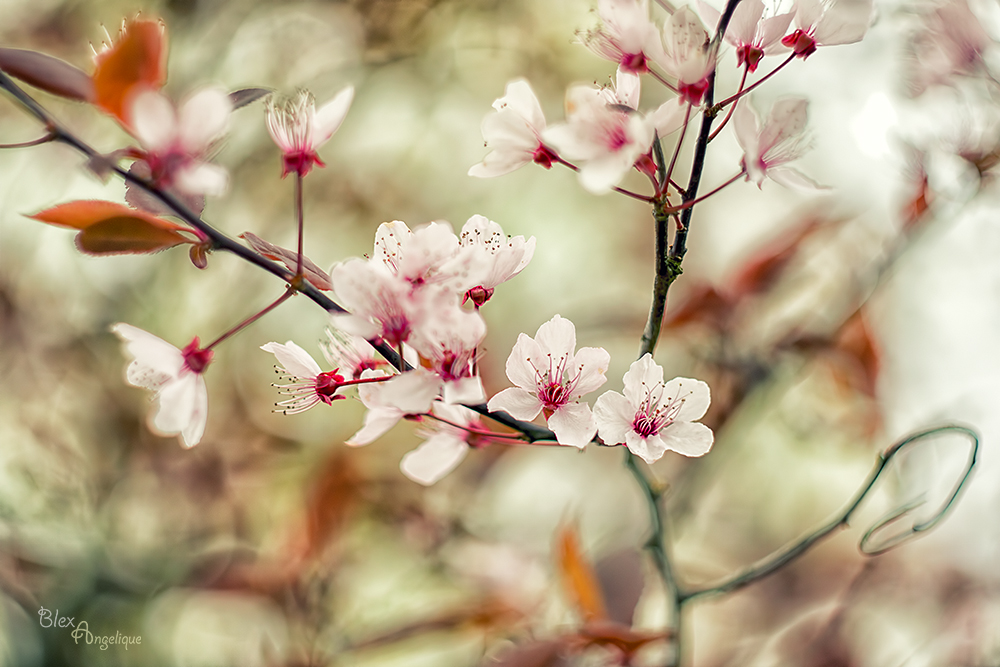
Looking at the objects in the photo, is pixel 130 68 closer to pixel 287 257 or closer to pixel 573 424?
pixel 287 257

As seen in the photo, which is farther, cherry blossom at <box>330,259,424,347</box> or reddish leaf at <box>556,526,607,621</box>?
reddish leaf at <box>556,526,607,621</box>

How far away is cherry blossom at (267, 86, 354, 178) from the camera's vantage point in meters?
0.33

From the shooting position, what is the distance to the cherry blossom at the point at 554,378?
0.32 meters

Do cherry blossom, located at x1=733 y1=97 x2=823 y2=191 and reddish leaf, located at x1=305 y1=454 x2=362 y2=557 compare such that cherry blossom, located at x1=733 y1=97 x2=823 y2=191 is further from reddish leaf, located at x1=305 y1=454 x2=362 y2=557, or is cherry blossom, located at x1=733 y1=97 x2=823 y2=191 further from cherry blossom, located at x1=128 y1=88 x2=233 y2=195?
reddish leaf, located at x1=305 y1=454 x2=362 y2=557

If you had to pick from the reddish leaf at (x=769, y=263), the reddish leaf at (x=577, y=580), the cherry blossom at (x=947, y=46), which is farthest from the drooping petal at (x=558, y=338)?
the cherry blossom at (x=947, y=46)

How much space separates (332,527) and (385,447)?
0.37m

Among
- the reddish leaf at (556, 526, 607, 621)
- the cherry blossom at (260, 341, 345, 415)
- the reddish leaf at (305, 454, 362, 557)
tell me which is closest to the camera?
the cherry blossom at (260, 341, 345, 415)

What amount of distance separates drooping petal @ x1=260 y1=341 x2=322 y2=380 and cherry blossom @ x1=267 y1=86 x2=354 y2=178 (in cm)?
9

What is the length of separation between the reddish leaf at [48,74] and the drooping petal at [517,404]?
8.1 inches

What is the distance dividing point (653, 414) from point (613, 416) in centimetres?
3

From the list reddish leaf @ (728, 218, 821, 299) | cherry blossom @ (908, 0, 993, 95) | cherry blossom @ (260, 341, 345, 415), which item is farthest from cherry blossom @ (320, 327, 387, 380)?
cherry blossom @ (908, 0, 993, 95)

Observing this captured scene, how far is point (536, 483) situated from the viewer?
4.58 ft

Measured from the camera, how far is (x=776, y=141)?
31cm

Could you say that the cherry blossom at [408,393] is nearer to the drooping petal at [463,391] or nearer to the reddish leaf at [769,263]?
the drooping petal at [463,391]
